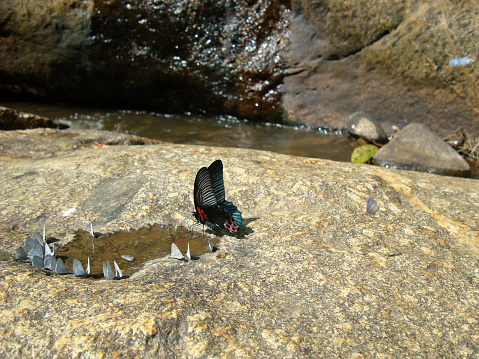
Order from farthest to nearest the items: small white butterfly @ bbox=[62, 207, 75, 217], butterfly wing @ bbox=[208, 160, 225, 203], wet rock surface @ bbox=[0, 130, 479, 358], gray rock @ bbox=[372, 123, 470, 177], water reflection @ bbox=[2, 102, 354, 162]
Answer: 1. water reflection @ bbox=[2, 102, 354, 162]
2. gray rock @ bbox=[372, 123, 470, 177]
3. small white butterfly @ bbox=[62, 207, 75, 217]
4. butterfly wing @ bbox=[208, 160, 225, 203]
5. wet rock surface @ bbox=[0, 130, 479, 358]

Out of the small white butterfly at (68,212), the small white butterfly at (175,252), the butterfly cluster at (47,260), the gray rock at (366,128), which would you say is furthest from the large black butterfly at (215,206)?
the gray rock at (366,128)

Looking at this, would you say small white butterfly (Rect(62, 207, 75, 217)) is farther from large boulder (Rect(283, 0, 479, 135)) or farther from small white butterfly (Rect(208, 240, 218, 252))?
large boulder (Rect(283, 0, 479, 135))

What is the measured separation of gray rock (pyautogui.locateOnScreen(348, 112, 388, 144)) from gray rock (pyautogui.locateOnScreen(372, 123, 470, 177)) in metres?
0.52

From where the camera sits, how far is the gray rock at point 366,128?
5.86 meters

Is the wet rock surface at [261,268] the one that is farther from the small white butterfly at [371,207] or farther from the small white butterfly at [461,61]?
the small white butterfly at [461,61]

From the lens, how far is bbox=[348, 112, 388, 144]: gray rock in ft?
19.2

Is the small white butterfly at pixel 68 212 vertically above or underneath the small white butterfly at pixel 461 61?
underneath

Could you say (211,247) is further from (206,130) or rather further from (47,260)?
(206,130)

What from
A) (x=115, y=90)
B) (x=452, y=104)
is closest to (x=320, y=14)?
(x=452, y=104)

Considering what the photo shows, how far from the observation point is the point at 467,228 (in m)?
2.54

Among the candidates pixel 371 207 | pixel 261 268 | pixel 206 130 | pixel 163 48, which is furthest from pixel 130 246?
pixel 163 48

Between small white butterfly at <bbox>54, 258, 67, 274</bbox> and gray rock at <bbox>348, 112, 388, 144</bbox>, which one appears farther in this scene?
gray rock at <bbox>348, 112, 388, 144</bbox>

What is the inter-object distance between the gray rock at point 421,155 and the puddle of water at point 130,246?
3.54 meters

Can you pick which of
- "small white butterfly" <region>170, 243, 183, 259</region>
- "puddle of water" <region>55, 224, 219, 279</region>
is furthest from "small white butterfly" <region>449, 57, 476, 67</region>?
"small white butterfly" <region>170, 243, 183, 259</region>
